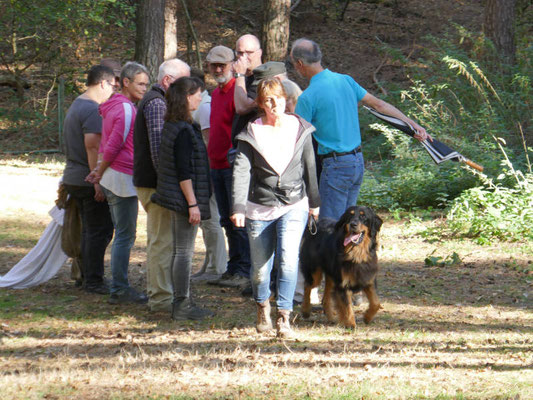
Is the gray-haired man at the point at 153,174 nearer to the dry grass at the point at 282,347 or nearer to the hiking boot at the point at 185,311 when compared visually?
the hiking boot at the point at 185,311

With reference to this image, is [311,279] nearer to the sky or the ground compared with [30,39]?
nearer to the ground

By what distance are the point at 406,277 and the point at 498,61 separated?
830 cm

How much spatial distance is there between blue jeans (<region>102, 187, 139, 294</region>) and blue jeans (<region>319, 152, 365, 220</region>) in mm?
1790

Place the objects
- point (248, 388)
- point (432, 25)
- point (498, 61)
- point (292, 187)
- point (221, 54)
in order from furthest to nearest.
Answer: point (432, 25) → point (498, 61) → point (221, 54) → point (292, 187) → point (248, 388)

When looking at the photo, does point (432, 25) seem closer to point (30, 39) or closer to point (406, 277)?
point (30, 39)

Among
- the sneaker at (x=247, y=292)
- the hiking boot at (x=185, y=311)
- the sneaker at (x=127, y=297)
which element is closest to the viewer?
the hiking boot at (x=185, y=311)

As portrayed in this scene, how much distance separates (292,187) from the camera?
5418 mm

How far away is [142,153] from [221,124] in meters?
1.22

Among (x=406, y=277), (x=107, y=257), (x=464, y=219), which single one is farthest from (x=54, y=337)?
(x=464, y=219)

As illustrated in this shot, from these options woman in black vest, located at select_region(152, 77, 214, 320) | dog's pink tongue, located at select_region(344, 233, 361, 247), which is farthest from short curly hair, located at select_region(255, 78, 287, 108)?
dog's pink tongue, located at select_region(344, 233, 361, 247)

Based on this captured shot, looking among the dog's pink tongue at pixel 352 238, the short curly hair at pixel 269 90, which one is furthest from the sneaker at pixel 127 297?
the short curly hair at pixel 269 90

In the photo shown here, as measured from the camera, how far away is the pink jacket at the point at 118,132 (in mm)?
6500

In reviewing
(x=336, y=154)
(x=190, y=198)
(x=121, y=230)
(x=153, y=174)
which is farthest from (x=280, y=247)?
(x=121, y=230)

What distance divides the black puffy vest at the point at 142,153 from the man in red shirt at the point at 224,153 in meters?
0.95
